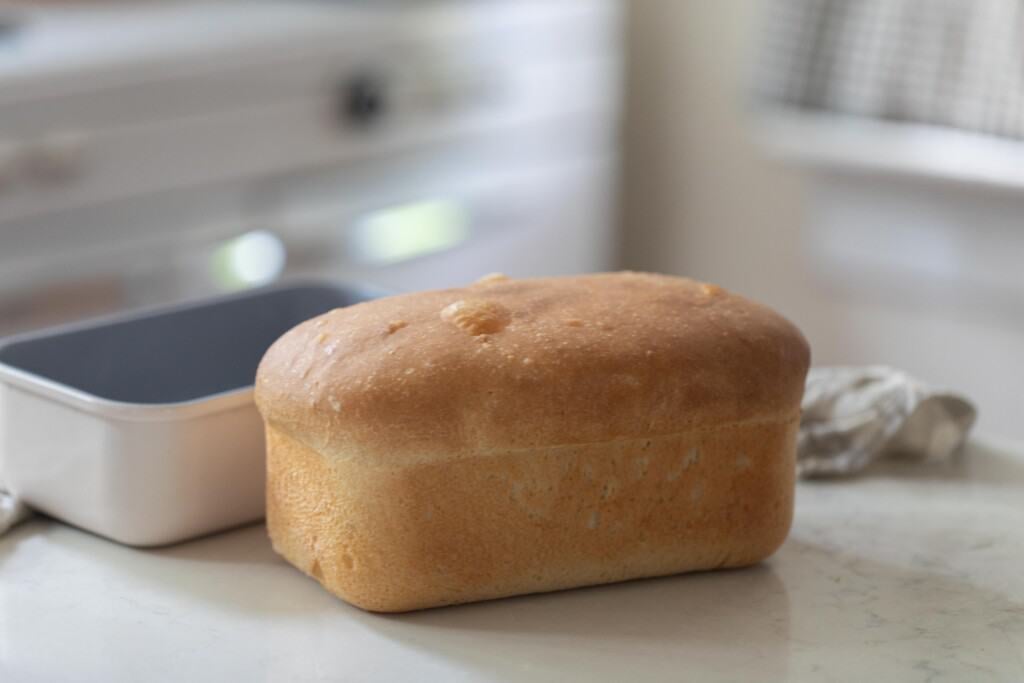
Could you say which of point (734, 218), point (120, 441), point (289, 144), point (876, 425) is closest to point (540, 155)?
point (734, 218)

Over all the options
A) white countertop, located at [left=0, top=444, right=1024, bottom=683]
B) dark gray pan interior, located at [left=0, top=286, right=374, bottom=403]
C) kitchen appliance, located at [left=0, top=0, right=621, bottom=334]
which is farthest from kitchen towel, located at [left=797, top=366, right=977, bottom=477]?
kitchen appliance, located at [left=0, top=0, right=621, bottom=334]

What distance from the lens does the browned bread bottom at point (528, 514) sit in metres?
0.75

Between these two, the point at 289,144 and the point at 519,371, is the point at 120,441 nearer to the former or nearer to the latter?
the point at 519,371

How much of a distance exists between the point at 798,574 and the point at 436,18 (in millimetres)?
1784

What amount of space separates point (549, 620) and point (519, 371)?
0.14m

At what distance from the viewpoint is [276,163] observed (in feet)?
7.16

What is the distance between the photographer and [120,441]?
0.81 metres

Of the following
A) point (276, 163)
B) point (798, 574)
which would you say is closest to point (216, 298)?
point (798, 574)

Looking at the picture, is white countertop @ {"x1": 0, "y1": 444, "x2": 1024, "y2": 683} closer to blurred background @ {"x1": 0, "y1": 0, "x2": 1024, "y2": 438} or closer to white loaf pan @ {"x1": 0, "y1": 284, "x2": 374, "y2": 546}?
white loaf pan @ {"x1": 0, "y1": 284, "x2": 374, "y2": 546}

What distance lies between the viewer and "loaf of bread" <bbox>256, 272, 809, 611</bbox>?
740mm

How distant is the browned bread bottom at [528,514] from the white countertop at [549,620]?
2 centimetres

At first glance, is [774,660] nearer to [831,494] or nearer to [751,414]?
[751,414]

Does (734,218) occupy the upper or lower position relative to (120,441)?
lower

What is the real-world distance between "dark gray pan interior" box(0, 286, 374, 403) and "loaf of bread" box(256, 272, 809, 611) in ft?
0.64
